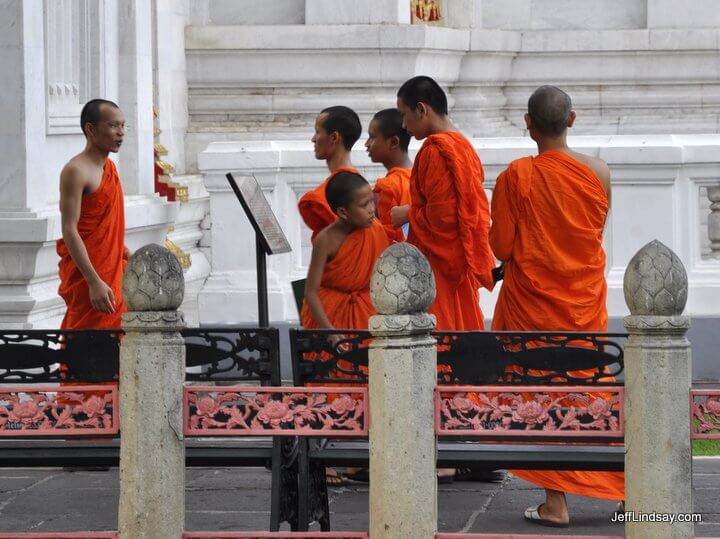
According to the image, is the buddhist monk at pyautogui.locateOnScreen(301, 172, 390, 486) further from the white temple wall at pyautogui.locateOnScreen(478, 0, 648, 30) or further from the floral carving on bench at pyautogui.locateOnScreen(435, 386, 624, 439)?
the white temple wall at pyautogui.locateOnScreen(478, 0, 648, 30)

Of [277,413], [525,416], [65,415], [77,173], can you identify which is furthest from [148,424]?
[77,173]

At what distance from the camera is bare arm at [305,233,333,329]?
694cm

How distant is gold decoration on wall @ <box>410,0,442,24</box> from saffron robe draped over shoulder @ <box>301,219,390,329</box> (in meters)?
6.50

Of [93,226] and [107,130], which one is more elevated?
[107,130]

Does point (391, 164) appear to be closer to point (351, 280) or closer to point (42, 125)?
point (351, 280)

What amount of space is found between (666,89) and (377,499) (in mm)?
9066

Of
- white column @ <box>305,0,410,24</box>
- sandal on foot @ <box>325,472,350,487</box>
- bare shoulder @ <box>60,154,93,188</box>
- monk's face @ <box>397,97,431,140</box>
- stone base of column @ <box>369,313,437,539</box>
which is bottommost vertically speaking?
Result: sandal on foot @ <box>325,472,350,487</box>

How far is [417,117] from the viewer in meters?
7.16

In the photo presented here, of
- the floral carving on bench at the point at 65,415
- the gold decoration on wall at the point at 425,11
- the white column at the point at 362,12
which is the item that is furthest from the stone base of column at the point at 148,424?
the gold decoration on wall at the point at 425,11

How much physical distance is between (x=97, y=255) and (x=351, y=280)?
48.4 inches

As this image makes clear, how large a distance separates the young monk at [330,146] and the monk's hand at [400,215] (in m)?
0.25

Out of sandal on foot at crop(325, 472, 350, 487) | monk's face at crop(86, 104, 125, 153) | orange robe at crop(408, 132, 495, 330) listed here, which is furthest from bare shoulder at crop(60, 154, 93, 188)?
sandal on foot at crop(325, 472, 350, 487)

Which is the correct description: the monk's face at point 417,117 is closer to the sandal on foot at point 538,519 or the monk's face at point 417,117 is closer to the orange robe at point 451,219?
the orange robe at point 451,219

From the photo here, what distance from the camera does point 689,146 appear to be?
9.70 m
